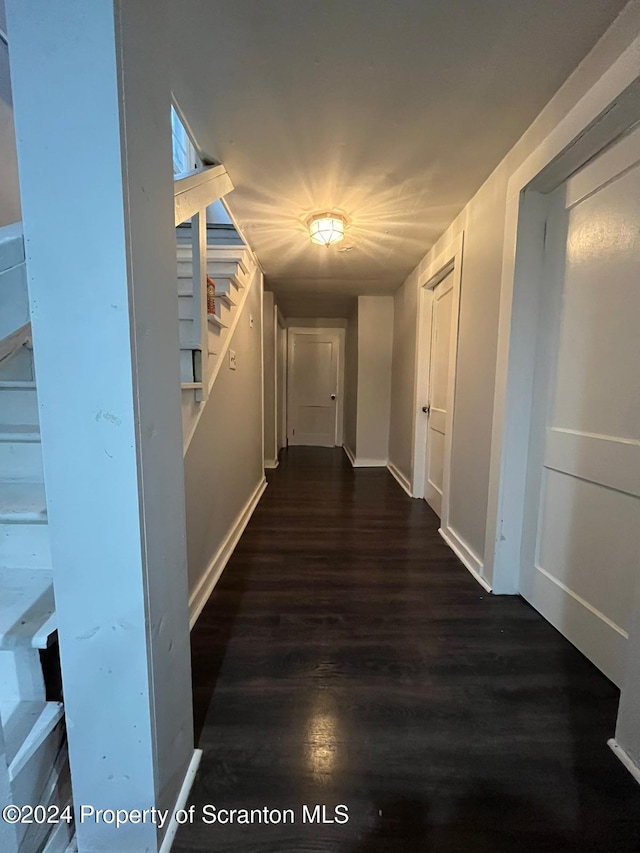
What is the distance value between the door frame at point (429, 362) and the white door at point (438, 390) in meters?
0.05

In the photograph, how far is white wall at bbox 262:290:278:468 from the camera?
3.88m

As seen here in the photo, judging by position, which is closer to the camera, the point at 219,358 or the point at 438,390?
the point at 219,358

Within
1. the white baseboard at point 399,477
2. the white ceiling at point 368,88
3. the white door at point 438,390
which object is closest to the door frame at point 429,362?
the white door at point 438,390

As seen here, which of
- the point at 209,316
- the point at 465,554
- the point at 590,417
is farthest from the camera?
the point at 465,554

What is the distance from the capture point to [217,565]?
1.86 m

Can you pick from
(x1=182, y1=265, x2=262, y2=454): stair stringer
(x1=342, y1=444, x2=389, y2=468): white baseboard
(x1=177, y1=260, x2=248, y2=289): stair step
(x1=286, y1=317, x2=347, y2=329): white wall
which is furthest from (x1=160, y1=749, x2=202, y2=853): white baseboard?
(x1=286, y1=317, x2=347, y2=329): white wall

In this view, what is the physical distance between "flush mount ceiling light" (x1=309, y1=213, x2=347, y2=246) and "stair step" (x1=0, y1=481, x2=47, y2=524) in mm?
1994

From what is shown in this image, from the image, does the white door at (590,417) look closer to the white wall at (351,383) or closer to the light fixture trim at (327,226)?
the light fixture trim at (327,226)

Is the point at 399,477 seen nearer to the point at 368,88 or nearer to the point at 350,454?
the point at 350,454

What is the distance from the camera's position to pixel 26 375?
1.57 metres

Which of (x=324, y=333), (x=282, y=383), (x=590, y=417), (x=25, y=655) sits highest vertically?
(x=324, y=333)

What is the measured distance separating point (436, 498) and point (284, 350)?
366cm

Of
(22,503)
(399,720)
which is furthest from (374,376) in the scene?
(22,503)

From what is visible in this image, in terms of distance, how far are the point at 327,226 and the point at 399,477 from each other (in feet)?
8.43
